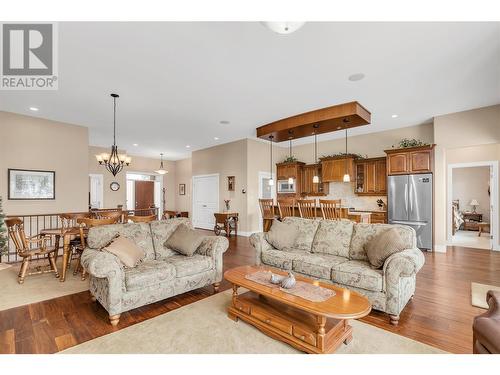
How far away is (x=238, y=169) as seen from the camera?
7484 millimetres

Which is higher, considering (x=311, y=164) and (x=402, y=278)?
(x=311, y=164)

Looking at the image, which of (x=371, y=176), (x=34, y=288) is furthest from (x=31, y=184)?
(x=371, y=176)

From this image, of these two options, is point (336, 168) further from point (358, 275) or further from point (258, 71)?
point (358, 275)

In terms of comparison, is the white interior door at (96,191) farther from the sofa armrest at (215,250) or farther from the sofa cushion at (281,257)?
the sofa cushion at (281,257)

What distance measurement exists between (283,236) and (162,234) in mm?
1766

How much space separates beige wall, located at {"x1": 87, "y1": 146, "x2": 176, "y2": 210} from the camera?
8.55 m

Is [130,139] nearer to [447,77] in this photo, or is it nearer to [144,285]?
[144,285]

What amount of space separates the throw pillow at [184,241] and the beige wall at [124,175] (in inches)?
260

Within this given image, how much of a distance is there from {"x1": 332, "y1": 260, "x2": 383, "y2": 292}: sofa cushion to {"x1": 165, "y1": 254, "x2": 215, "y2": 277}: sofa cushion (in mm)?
1566

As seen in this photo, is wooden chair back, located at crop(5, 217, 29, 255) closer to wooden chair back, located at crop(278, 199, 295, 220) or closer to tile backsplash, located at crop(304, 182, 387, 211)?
wooden chair back, located at crop(278, 199, 295, 220)

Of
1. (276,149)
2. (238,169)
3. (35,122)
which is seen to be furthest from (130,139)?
(276,149)

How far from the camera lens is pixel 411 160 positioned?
5.52 m

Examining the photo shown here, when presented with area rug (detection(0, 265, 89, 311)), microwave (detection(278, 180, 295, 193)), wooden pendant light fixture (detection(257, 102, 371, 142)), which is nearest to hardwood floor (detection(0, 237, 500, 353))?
area rug (detection(0, 265, 89, 311))
